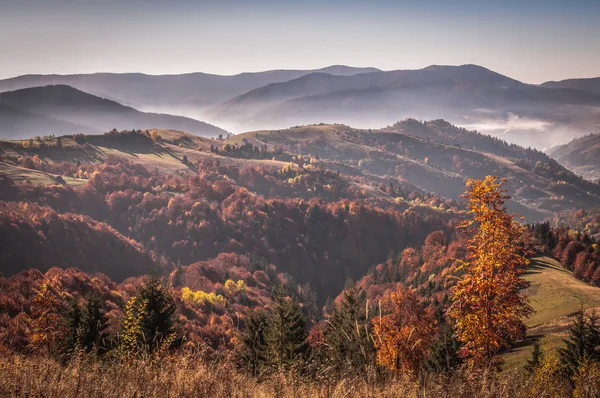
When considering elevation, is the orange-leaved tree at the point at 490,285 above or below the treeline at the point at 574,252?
above

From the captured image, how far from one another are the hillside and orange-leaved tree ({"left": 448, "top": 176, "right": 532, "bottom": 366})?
3639 cm

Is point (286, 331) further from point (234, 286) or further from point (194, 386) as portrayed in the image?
point (234, 286)

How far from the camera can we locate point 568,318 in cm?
7800

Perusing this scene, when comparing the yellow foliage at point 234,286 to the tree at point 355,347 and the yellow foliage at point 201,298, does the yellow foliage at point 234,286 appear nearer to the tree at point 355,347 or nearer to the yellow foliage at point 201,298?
the yellow foliage at point 201,298

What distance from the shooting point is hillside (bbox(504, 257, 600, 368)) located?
2574 inches

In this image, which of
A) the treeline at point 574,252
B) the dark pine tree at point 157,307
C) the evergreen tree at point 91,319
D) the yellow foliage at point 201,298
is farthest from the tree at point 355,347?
the treeline at point 574,252

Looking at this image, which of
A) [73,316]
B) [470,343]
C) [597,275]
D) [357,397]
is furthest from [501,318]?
[597,275]

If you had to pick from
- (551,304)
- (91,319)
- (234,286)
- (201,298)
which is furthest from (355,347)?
(234,286)

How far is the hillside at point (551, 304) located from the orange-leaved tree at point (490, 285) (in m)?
36.4

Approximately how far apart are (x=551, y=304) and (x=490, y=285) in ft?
273

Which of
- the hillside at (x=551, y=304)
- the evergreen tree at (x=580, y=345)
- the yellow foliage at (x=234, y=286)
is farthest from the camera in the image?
the yellow foliage at (x=234, y=286)

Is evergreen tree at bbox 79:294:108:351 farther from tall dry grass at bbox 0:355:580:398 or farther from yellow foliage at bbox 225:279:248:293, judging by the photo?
yellow foliage at bbox 225:279:248:293

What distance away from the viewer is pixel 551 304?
92.8m

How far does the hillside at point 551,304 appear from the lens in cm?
6538
